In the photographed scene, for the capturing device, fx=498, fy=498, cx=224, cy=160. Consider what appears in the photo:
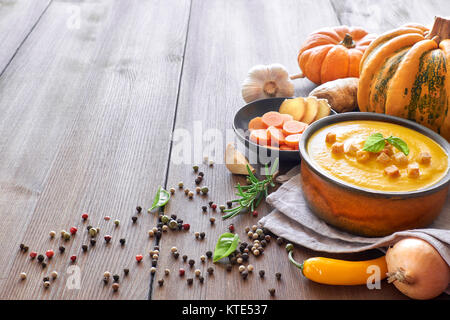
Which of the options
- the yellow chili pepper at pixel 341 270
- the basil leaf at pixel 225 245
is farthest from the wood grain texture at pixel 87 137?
the yellow chili pepper at pixel 341 270

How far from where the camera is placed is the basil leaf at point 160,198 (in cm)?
149

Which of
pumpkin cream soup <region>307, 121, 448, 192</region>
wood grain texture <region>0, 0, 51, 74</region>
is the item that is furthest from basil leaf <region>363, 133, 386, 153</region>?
wood grain texture <region>0, 0, 51, 74</region>

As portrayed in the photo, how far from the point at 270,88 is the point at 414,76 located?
557 mm

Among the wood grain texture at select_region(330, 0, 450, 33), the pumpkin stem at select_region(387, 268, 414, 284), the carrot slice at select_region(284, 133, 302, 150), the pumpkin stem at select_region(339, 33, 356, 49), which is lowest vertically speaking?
the wood grain texture at select_region(330, 0, 450, 33)

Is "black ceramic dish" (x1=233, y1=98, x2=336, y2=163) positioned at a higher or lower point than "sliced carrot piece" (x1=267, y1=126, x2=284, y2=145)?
lower

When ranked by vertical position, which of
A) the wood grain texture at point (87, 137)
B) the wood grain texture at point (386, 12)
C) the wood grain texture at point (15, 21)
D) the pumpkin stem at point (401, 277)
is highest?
the pumpkin stem at point (401, 277)

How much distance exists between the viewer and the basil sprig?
54.2 inches

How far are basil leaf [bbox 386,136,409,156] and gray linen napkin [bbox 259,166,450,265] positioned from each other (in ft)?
0.73

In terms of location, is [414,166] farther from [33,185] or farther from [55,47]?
[55,47]

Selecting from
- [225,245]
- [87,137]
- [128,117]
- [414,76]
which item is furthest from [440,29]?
[87,137]

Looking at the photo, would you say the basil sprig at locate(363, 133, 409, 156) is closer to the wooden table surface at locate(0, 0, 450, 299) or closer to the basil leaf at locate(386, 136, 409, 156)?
the basil leaf at locate(386, 136, 409, 156)

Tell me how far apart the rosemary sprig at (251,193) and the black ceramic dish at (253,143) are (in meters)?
0.04

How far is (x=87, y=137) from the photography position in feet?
6.03

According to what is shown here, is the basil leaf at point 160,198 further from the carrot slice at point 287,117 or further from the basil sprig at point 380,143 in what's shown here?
the basil sprig at point 380,143
